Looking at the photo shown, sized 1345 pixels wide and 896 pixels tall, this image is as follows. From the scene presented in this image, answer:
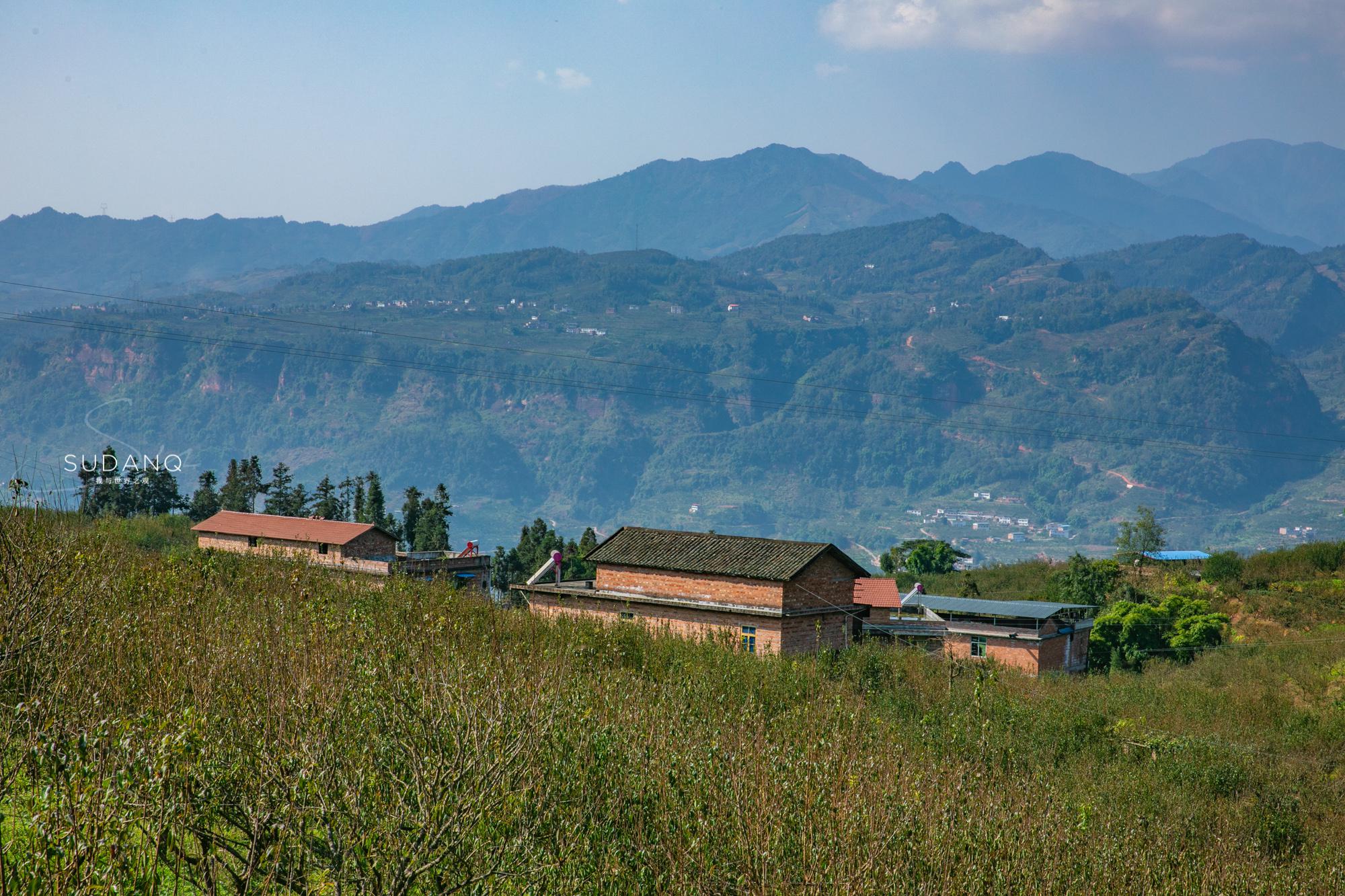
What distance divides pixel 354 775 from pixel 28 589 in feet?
18.2

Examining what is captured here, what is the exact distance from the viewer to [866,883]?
11336mm

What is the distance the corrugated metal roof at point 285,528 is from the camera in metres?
48.0

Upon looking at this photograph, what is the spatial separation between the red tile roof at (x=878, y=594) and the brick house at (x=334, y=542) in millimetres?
15205

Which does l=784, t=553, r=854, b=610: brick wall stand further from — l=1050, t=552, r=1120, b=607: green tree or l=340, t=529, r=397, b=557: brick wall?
l=1050, t=552, r=1120, b=607: green tree

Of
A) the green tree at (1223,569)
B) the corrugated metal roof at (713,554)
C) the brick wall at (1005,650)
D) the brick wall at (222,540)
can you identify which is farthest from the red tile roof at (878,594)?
the brick wall at (222,540)

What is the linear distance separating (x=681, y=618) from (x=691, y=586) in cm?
108

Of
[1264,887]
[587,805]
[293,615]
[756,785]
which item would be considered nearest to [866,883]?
[756,785]

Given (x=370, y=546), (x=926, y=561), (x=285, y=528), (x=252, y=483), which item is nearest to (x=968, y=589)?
(x=926, y=561)

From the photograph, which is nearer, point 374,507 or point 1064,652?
point 1064,652

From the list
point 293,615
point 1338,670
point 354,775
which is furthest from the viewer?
point 1338,670

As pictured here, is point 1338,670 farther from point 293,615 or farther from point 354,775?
point 354,775

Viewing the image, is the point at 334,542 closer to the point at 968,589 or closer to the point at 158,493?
the point at 158,493

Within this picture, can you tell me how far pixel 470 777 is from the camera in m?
11.5

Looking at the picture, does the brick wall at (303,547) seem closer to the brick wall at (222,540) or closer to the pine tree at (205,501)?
the brick wall at (222,540)
